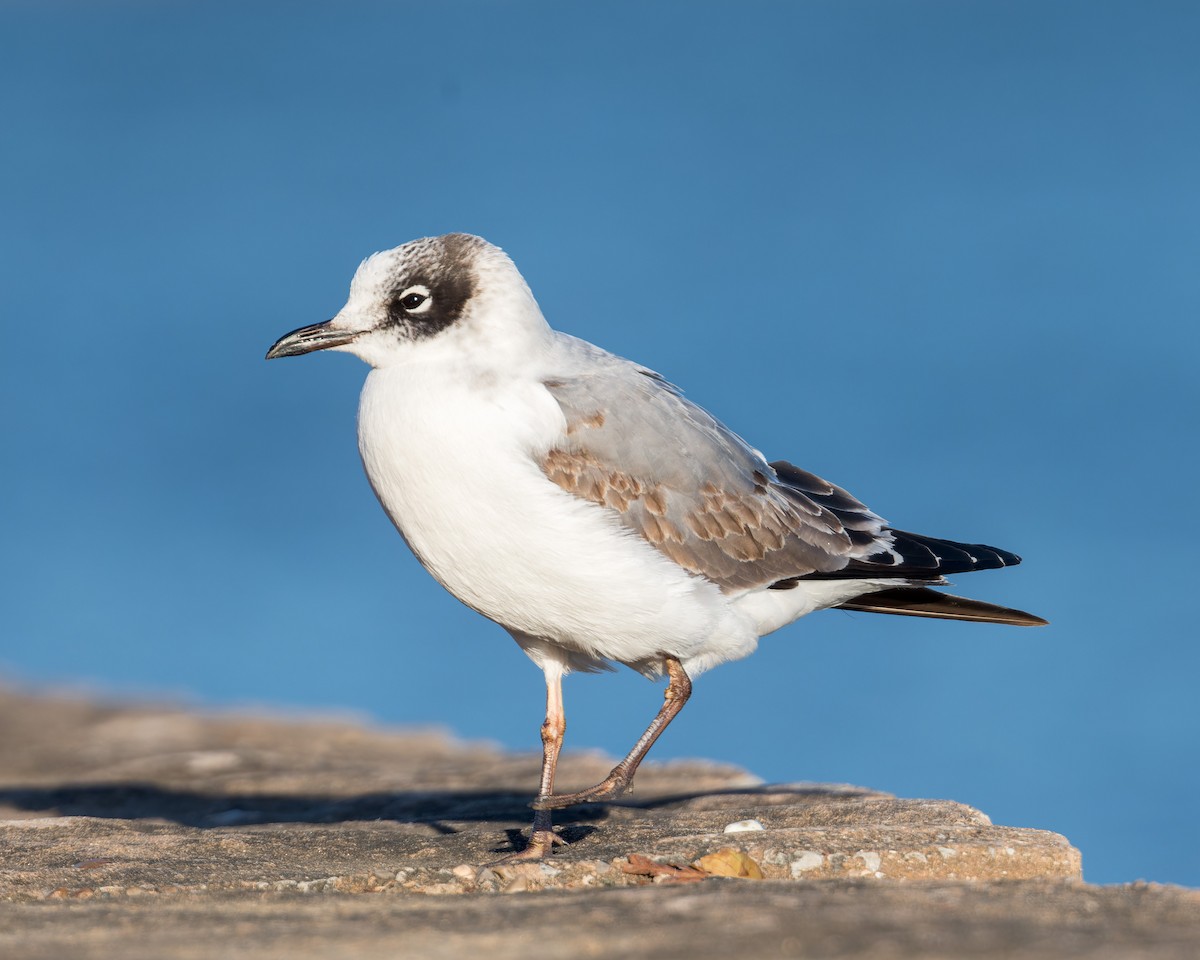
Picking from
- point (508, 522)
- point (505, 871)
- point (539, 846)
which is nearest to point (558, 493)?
point (508, 522)

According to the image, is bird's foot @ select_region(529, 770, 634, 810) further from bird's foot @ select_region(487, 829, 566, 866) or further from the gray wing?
the gray wing

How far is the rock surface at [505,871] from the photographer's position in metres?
3.28

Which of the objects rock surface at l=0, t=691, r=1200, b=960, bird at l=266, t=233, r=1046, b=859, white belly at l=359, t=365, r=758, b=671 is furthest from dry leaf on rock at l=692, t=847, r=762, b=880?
white belly at l=359, t=365, r=758, b=671

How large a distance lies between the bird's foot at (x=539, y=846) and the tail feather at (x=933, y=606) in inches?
90.4

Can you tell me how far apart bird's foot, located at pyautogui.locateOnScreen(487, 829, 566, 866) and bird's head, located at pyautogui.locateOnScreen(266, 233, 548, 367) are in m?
2.07

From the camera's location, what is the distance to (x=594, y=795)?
20.4 ft

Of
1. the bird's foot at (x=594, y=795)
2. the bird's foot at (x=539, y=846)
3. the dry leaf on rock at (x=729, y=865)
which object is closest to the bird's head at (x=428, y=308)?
the bird's foot at (x=594, y=795)

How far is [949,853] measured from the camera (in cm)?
500

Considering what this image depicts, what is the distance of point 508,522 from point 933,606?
2.67 meters

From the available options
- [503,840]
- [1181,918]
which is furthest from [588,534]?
[1181,918]

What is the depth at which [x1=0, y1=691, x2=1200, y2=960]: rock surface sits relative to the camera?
328 cm

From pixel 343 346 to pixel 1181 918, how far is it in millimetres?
4296

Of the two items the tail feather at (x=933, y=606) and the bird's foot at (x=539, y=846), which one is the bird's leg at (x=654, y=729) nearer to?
the bird's foot at (x=539, y=846)

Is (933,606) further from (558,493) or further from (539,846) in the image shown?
(539,846)
